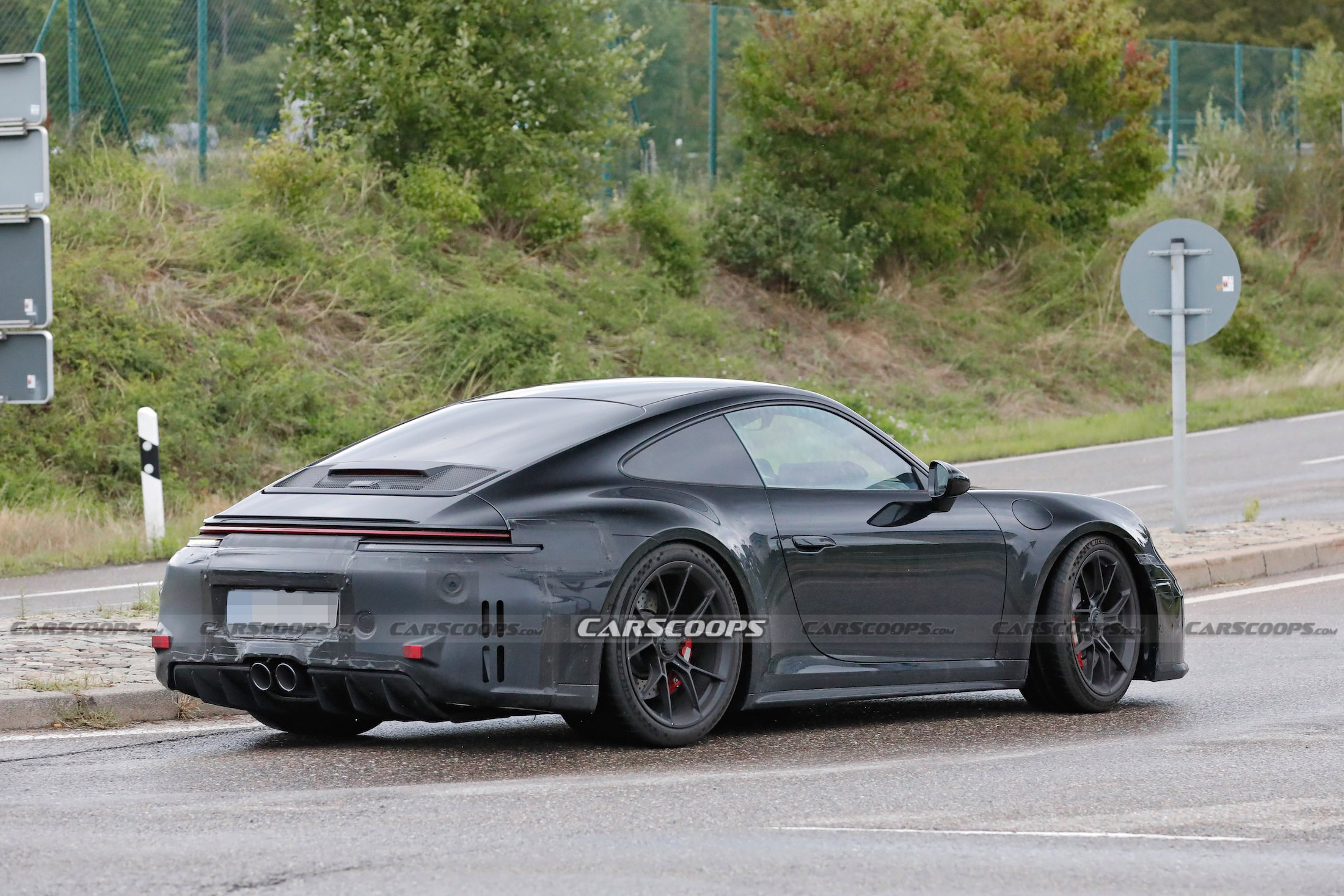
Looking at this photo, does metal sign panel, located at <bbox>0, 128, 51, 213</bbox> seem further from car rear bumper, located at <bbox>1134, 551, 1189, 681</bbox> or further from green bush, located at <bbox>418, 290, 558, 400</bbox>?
green bush, located at <bbox>418, 290, 558, 400</bbox>

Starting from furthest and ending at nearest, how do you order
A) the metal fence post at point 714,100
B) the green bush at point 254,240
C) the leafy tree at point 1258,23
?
the leafy tree at point 1258,23 → the metal fence post at point 714,100 → the green bush at point 254,240

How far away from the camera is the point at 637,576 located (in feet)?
21.4

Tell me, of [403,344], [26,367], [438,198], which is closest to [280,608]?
[26,367]

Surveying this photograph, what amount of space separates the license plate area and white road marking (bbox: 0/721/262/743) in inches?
40.3

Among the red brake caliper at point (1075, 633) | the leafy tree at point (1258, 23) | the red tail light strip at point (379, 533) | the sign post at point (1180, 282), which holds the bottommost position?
the red brake caliper at point (1075, 633)

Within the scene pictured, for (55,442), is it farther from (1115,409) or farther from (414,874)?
(1115,409)

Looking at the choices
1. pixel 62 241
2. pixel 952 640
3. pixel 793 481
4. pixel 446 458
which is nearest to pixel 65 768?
pixel 446 458

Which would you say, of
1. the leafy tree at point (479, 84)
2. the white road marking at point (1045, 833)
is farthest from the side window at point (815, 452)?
the leafy tree at point (479, 84)

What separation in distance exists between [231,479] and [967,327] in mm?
15178

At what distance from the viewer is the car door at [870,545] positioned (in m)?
7.16

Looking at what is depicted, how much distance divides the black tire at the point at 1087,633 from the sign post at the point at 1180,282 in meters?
5.99

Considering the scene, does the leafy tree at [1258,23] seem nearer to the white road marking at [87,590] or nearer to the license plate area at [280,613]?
the white road marking at [87,590]

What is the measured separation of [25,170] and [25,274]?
692 mm

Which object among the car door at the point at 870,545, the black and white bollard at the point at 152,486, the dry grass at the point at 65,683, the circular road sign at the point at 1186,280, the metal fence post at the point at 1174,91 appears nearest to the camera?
the car door at the point at 870,545
